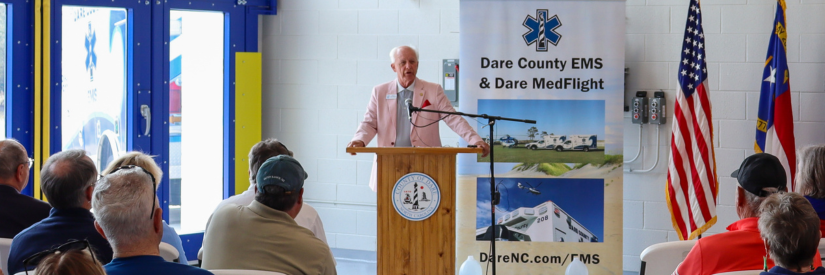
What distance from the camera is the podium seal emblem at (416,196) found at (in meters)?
3.45

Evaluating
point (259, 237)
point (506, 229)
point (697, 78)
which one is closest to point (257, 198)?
point (259, 237)

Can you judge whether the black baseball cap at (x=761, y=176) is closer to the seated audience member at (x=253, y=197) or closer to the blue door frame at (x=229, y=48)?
the seated audience member at (x=253, y=197)

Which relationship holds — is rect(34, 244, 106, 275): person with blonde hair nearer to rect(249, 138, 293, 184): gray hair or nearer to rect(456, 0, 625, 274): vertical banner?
rect(249, 138, 293, 184): gray hair

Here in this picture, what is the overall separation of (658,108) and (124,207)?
3689mm

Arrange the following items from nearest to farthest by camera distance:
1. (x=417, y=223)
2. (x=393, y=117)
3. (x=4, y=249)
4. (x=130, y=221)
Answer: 1. (x=130, y=221)
2. (x=4, y=249)
3. (x=417, y=223)
4. (x=393, y=117)

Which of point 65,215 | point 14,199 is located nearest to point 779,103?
point 65,215

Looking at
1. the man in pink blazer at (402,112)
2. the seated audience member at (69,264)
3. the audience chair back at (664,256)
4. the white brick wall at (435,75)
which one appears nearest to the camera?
the seated audience member at (69,264)

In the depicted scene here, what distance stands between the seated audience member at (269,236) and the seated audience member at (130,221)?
1.17 ft

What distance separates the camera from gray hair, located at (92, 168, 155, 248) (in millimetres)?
1721

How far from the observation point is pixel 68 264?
1187mm

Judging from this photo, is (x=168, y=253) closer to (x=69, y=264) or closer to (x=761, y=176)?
(x=69, y=264)

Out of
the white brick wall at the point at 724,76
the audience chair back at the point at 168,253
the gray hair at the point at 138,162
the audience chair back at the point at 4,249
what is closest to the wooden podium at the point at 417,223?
the gray hair at the point at 138,162

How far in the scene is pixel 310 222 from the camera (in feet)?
8.98

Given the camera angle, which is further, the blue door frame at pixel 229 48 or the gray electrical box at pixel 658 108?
the blue door frame at pixel 229 48
